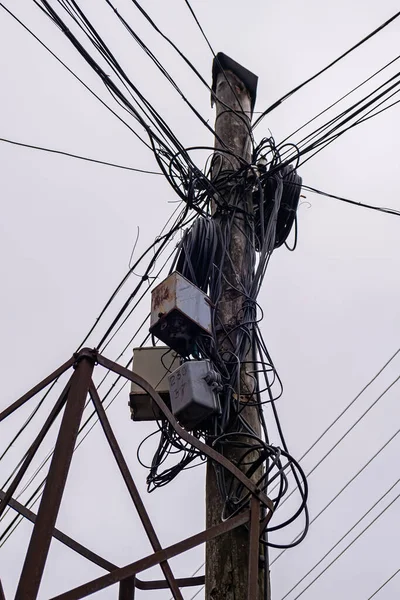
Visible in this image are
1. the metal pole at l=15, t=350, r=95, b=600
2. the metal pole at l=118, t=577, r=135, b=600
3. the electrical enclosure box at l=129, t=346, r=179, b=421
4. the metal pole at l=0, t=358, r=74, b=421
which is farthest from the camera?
the electrical enclosure box at l=129, t=346, r=179, b=421

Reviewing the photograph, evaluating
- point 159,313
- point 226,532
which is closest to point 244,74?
point 159,313

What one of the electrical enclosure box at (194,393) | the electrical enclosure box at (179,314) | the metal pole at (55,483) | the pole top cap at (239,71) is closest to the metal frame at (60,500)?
the metal pole at (55,483)

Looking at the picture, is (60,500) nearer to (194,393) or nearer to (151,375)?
(194,393)

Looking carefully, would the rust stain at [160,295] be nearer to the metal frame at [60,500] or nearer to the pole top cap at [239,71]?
Result: the metal frame at [60,500]

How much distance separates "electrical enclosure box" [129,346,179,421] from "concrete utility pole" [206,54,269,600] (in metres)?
0.37

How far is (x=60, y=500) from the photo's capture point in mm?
2592

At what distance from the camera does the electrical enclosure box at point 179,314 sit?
12.2 ft

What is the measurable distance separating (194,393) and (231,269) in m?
0.93

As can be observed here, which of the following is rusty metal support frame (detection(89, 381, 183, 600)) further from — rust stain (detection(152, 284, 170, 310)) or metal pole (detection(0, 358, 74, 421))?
rust stain (detection(152, 284, 170, 310))

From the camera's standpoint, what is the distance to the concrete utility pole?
3068mm

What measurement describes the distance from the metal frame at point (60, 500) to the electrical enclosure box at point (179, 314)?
1.97ft

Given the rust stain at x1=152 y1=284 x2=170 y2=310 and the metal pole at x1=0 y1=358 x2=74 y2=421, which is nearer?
the metal pole at x1=0 y1=358 x2=74 y2=421

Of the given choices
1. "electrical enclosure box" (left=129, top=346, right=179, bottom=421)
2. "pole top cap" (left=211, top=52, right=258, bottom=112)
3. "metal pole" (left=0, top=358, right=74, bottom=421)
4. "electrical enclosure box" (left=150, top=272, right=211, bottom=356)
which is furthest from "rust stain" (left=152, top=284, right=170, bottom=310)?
"pole top cap" (left=211, top=52, right=258, bottom=112)

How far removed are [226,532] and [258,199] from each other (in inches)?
89.2
